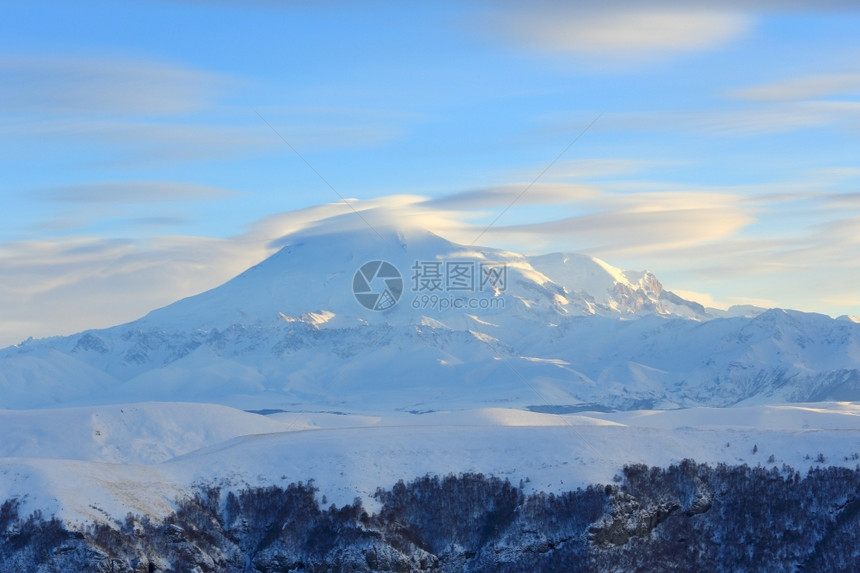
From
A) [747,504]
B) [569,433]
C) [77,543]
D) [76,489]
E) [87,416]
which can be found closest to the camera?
[77,543]

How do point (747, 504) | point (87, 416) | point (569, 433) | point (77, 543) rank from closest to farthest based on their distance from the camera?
1. point (77, 543)
2. point (747, 504)
3. point (569, 433)
4. point (87, 416)

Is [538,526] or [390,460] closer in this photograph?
[538,526]

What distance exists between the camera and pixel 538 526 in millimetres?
101938

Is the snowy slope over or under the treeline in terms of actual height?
over

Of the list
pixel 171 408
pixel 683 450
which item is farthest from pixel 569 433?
pixel 171 408

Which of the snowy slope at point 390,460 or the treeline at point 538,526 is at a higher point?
the snowy slope at point 390,460

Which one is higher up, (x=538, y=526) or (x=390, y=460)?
(x=390, y=460)

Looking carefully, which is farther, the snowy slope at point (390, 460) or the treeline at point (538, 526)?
the treeline at point (538, 526)

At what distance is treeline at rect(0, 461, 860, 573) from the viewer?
326 ft

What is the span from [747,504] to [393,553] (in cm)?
3015

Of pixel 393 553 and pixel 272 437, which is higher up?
pixel 272 437

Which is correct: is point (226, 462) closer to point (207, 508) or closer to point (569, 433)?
point (207, 508)

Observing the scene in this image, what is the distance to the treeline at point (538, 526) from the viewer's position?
99.3 meters

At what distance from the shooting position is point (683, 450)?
111 metres
